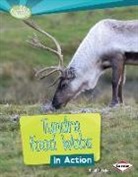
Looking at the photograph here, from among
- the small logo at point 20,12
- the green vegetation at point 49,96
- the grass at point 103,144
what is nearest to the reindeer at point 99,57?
the green vegetation at point 49,96

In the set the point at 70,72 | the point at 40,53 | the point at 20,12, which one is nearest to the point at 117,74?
the point at 70,72

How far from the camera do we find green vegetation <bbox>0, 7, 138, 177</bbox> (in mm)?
10203

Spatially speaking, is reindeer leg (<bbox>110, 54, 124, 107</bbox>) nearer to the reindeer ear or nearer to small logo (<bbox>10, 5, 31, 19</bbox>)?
the reindeer ear

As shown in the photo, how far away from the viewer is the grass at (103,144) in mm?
9953

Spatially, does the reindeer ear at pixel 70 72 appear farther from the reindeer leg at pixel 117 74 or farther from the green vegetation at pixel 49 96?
the reindeer leg at pixel 117 74

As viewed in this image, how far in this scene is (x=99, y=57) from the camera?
535 inches

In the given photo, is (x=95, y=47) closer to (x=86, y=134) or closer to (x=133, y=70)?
(x=86, y=134)

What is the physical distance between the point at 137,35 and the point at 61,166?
4093 mm

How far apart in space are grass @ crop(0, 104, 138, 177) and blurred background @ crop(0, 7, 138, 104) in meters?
6.64

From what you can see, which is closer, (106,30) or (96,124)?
(96,124)

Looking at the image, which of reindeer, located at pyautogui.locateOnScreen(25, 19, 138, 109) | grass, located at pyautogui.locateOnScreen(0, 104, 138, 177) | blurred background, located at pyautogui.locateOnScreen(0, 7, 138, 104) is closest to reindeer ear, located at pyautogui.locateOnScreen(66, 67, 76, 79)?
reindeer, located at pyautogui.locateOnScreen(25, 19, 138, 109)

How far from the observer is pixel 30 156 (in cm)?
1010

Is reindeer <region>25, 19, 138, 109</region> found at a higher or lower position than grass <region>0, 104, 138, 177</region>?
higher

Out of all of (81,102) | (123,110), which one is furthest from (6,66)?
(123,110)
